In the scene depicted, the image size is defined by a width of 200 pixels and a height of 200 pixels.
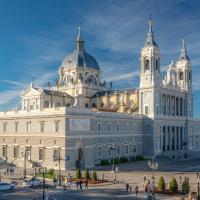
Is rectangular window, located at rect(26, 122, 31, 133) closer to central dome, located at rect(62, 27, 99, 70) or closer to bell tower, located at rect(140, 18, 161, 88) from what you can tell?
bell tower, located at rect(140, 18, 161, 88)

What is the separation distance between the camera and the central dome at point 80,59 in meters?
103

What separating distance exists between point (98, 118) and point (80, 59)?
3379 cm

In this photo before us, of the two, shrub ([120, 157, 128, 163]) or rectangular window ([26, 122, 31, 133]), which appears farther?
shrub ([120, 157, 128, 163])

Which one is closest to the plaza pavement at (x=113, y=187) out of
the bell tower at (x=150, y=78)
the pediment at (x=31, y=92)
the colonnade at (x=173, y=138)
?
the bell tower at (x=150, y=78)

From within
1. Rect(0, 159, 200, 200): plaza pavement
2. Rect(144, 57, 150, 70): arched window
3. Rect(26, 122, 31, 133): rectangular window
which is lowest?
Answer: Rect(0, 159, 200, 200): plaza pavement

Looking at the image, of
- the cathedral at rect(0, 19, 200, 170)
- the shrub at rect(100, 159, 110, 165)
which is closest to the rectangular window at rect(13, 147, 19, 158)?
the cathedral at rect(0, 19, 200, 170)

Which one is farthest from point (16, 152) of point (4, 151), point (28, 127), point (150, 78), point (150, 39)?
point (150, 39)

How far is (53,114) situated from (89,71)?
3731 centimetres

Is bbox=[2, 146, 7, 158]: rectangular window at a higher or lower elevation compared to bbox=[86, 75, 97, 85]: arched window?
lower

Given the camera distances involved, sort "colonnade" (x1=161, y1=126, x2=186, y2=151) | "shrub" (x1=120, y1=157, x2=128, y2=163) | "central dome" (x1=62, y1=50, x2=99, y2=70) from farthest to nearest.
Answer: "central dome" (x1=62, y1=50, x2=99, y2=70)
"colonnade" (x1=161, y1=126, x2=186, y2=151)
"shrub" (x1=120, y1=157, x2=128, y2=163)

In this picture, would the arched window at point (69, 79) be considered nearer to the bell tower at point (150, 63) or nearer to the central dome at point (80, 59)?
the central dome at point (80, 59)

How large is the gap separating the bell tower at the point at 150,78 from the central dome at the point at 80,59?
18.7m

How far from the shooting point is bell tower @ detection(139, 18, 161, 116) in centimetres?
8788

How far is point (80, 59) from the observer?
10338 cm
